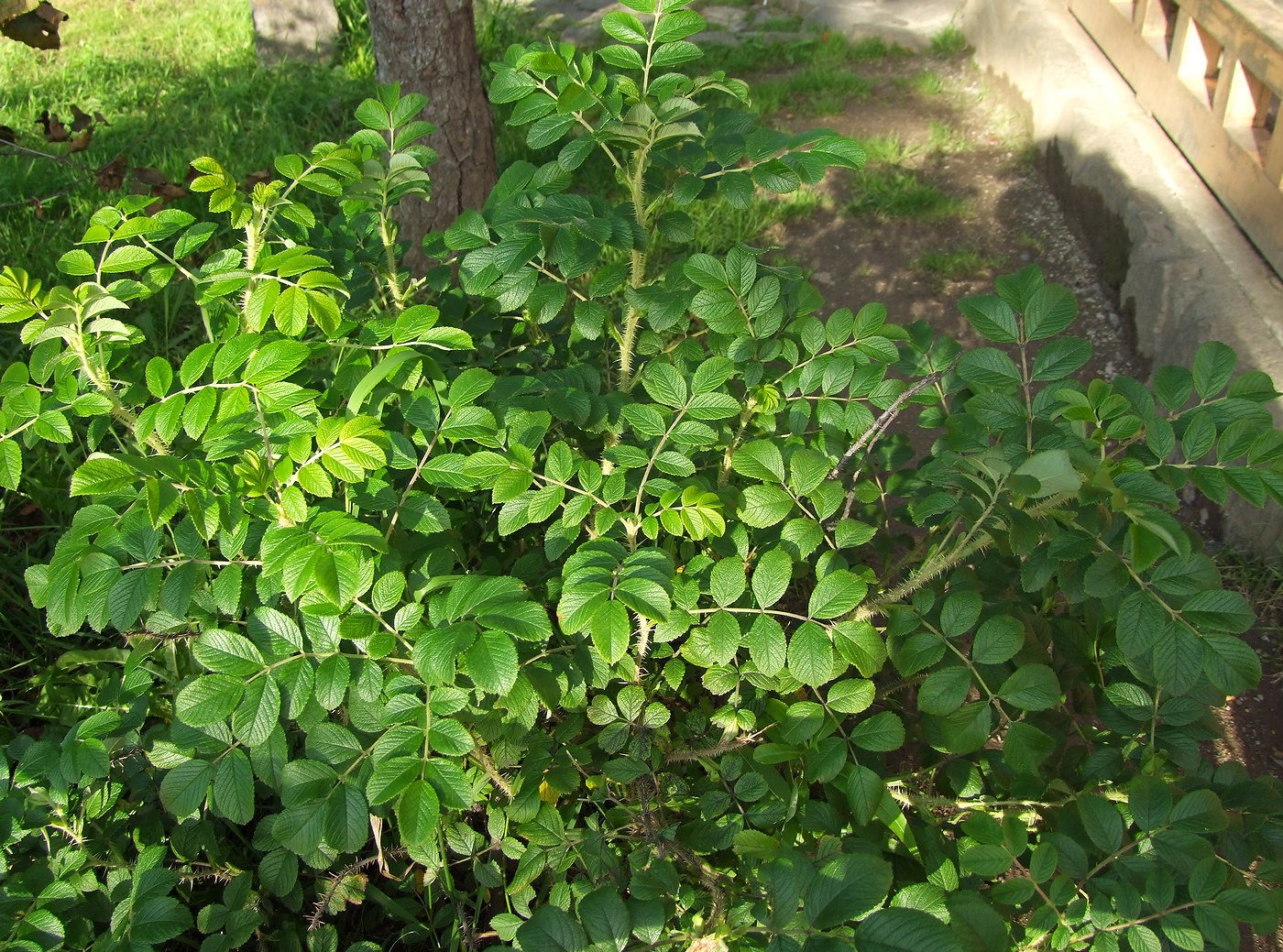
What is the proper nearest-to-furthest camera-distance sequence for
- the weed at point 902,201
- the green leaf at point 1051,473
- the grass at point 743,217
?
the green leaf at point 1051,473 → the grass at point 743,217 → the weed at point 902,201

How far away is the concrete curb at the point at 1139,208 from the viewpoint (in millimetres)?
3023

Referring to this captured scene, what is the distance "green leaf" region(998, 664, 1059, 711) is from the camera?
1271 millimetres

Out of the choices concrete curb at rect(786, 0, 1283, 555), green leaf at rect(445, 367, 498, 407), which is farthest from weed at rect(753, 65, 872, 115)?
green leaf at rect(445, 367, 498, 407)

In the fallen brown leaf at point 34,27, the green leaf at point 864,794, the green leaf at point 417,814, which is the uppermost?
the fallen brown leaf at point 34,27

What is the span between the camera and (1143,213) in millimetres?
3648

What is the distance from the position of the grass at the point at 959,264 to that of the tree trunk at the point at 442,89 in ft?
6.25

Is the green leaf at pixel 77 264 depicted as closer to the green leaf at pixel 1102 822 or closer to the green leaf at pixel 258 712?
the green leaf at pixel 258 712

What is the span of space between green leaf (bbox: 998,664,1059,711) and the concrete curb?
191 centimetres

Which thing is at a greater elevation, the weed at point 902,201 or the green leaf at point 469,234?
the green leaf at point 469,234

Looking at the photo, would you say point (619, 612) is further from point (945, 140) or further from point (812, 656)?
point (945, 140)

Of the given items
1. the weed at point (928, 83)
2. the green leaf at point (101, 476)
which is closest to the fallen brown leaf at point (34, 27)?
the green leaf at point (101, 476)

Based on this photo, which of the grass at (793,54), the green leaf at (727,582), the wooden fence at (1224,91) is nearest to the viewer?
the green leaf at (727,582)

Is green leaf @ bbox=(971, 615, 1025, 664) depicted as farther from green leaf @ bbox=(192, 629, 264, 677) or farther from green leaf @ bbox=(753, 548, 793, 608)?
green leaf @ bbox=(192, 629, 264, 677)

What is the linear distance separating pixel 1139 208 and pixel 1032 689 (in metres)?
3.10
